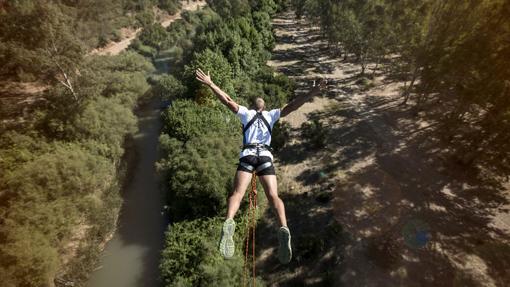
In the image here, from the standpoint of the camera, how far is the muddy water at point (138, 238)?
14648 millimetres

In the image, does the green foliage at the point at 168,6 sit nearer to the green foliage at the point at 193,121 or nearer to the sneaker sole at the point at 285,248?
the green foliage at the point at 193,121

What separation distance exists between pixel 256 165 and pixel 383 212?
1235 centimetres

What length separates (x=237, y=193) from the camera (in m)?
6.18

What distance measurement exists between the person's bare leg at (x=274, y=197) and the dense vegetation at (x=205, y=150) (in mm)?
6501

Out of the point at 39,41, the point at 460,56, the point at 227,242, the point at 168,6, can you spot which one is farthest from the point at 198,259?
the point at 168,6

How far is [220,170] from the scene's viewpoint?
49.2ft

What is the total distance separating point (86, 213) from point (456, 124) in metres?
24.6

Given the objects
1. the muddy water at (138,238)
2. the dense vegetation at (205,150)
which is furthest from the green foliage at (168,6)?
the muddy water at (138,238)

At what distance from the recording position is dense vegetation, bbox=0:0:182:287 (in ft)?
41.2

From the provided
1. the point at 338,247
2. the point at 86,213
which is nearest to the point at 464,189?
the point at 338,247

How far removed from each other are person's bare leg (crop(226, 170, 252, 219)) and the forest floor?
892 cm

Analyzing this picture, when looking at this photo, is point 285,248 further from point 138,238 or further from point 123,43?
point 123,43

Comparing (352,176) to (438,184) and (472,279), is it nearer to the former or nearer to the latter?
(438,184)

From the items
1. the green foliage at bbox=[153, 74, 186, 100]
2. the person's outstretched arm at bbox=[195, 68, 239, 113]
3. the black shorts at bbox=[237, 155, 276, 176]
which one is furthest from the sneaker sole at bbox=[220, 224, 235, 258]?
the green foliage at bbox=[153, 74, 186, 100]
